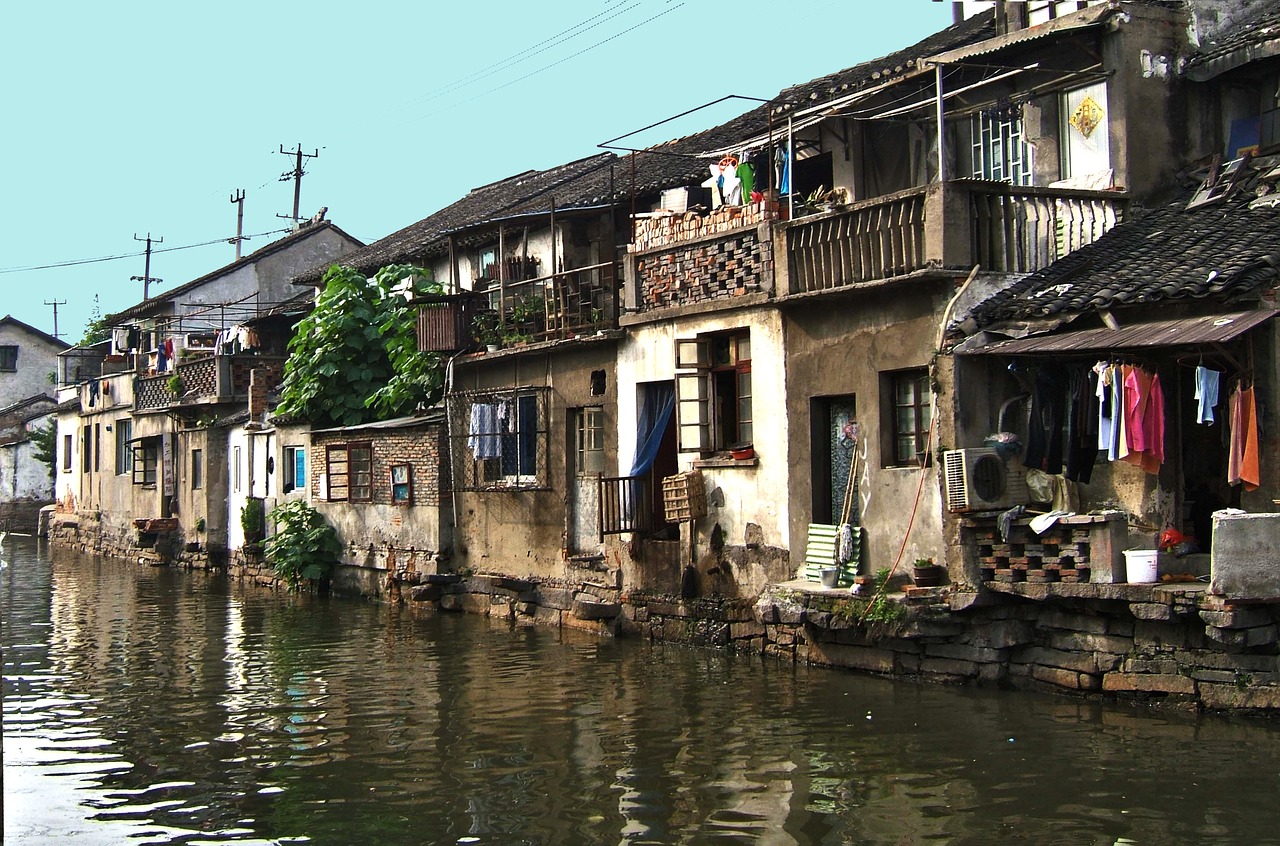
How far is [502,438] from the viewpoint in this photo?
75.6 feet

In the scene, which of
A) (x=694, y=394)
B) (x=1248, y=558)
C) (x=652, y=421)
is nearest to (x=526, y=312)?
(x=652, y=421)

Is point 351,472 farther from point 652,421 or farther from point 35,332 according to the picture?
point 35,332

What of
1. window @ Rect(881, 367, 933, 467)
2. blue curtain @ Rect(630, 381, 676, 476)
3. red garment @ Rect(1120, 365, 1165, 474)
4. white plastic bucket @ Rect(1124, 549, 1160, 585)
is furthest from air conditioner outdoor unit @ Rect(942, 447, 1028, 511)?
blue curtain @ Rect(630, 381, 676, 476)

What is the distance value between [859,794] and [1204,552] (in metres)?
4.86

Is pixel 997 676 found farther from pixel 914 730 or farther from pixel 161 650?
pixel 161 650

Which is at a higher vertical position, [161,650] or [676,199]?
[676,199]

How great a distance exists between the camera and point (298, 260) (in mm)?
46000

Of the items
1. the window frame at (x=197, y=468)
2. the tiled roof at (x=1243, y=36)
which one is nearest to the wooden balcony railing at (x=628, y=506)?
the tiled roof at (x=1243, y=36)

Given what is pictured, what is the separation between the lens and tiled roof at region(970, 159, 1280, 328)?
12.7 m

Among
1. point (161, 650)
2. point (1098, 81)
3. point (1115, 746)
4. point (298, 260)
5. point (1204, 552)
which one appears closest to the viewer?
point (1115, 746)

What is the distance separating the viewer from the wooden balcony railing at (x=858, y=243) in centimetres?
1541

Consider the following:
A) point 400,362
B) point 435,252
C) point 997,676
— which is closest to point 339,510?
point 400,362

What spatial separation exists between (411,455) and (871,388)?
11.7m

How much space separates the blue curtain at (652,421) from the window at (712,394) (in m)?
0.89
